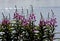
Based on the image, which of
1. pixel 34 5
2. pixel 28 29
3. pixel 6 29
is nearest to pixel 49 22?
pixel 28 29

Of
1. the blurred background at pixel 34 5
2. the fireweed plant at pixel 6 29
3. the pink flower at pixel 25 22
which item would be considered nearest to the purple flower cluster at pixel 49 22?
the pink flower at pixel 25 22

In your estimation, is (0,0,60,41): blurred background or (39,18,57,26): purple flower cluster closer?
(39,18,57,26): purple flower cluster

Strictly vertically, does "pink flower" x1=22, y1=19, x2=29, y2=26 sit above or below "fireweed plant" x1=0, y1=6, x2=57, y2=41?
above

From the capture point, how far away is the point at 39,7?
12.3 feet

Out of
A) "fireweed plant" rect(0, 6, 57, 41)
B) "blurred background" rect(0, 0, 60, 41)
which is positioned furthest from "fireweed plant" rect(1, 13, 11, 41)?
"blurred background" rect(0, 0, 60, 41)

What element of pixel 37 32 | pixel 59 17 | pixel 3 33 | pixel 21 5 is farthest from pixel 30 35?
pixel 21 5

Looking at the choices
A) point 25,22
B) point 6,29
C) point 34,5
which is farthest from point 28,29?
point 34,5

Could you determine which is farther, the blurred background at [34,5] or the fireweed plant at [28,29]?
the blurred background at [34,5]

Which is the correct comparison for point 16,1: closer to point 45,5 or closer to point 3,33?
point 45,5

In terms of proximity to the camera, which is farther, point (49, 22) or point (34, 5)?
point (34, 5)

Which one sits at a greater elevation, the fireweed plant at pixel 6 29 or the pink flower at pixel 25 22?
the pink flower at pixel 25 22

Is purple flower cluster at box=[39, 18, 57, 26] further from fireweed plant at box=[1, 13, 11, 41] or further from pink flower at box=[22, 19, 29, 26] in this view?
fireweed plant at box=[1, 13, 11, 41]

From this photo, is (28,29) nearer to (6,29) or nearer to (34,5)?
(6,29)

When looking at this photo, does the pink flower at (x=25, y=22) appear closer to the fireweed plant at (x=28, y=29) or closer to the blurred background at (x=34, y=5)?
the fireweed plant at (x=28, y=29)
